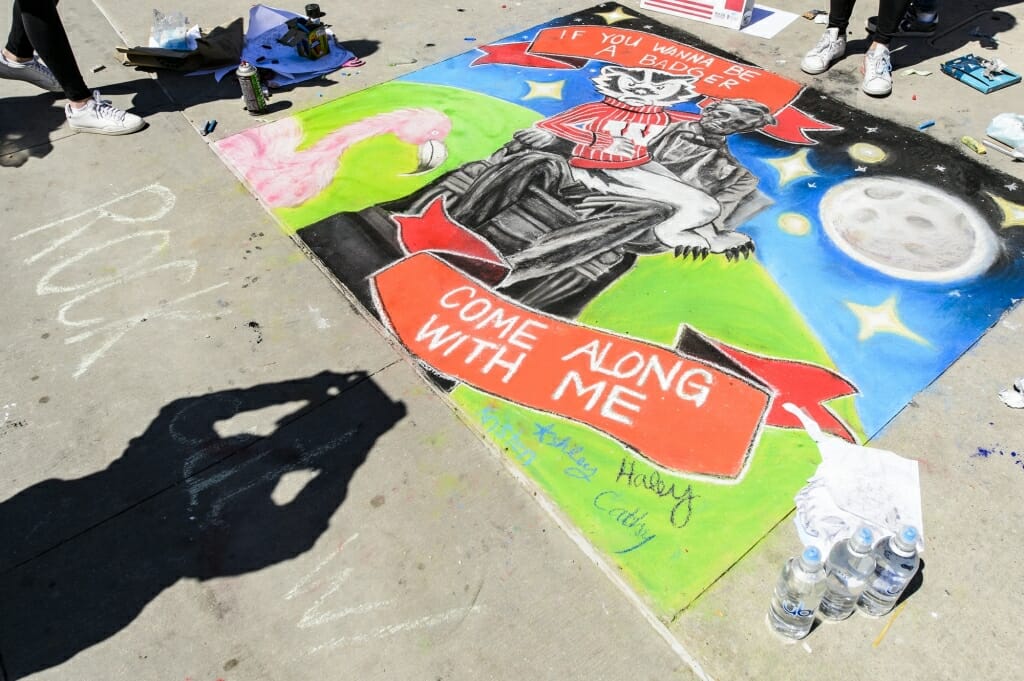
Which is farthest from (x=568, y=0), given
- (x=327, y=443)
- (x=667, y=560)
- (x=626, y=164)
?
(x=667, y=560)

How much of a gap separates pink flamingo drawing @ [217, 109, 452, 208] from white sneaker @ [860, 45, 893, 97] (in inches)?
147

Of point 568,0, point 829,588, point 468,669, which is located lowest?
point 468,669

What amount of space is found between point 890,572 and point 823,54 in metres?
5.25

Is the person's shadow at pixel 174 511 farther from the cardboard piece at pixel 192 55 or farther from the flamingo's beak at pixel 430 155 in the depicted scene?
the cardboard piece at pixel 192 55

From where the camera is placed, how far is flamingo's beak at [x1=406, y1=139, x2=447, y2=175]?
538 cm

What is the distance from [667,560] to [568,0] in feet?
22.3

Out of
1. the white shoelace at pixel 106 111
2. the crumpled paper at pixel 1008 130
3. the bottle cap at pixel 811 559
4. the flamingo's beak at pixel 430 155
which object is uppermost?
the white shoelace at pixel 106 111

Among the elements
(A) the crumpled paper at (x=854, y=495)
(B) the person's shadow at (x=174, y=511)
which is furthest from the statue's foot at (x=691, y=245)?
(B) the person's shadow at (x=174, y=511)

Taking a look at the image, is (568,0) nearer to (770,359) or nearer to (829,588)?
(770,359)

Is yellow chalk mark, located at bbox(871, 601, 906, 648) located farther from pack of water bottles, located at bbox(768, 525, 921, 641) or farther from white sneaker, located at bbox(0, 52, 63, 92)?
white sneaker, located at bbox(0, 52, 63, 92)

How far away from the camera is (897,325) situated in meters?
4.05

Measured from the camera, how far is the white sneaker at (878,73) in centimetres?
593

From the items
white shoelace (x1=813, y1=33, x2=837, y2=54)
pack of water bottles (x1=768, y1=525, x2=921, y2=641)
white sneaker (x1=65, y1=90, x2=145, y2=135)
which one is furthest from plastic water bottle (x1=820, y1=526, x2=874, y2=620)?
white sneaker (x1=65, y1=90, x2=145, y2=135)

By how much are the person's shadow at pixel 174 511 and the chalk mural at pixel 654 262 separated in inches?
26.5
